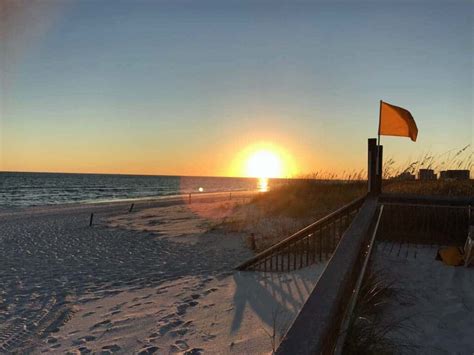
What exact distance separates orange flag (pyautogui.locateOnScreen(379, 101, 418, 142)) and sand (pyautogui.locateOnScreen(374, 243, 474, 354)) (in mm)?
2616

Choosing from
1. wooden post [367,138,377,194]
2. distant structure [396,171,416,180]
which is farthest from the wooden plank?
distant structure [396,171,416,180]

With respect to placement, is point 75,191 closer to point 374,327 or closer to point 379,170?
point 379,170

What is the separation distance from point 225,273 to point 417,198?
4033 millimetres

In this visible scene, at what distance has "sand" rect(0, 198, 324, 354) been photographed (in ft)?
15.3

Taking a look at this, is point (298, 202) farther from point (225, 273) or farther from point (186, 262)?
point (225, 273)

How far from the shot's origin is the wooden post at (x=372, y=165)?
762 centimetres

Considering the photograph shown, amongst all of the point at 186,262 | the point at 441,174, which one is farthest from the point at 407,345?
the point at 441,174

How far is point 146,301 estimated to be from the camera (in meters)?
6.29

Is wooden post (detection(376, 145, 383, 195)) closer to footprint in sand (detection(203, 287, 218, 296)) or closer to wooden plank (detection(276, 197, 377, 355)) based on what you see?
footprint in sand (detection(203, 287, 218, 296))

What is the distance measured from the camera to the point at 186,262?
9.44 metres

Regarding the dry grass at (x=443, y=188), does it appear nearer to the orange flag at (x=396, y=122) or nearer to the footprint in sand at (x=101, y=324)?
the orange flag at (x=396, y=122)

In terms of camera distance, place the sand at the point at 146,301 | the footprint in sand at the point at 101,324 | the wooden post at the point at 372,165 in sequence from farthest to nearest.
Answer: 1. the wooden post at the point at 372,165
2. the footprint in sand at the point at 101,324
3. the sand at the point at 146,301

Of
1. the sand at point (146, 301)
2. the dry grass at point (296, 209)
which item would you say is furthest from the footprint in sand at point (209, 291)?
the dry grass at point (296, 209)

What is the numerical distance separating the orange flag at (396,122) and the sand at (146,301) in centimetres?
356
